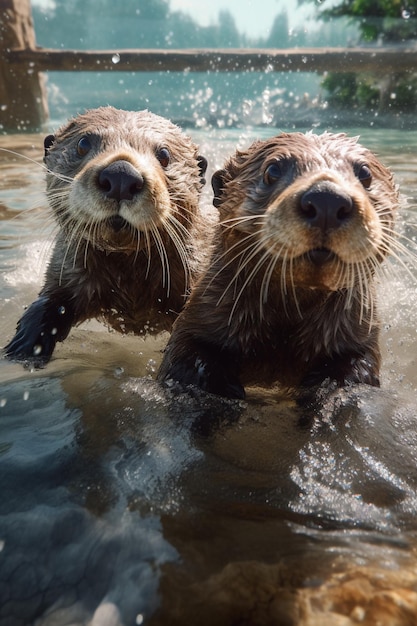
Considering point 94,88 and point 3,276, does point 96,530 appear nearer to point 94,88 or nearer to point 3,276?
point 3,276

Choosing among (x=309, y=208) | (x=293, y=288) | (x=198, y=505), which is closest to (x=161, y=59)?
(x=293, y=288)

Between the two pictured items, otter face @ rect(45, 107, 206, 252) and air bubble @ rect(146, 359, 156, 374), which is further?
air bubble @ rect(146, 359, 156, 374)

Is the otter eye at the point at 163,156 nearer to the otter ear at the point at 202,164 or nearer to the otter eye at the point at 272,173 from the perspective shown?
the otter ear at the point at 202,164

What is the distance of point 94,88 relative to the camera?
64.7 m

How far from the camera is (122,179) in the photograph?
2.87 metres

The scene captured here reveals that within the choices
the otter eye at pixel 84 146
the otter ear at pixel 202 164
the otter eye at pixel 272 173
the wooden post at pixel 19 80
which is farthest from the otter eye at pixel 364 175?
the wooden post at pixel 19 80

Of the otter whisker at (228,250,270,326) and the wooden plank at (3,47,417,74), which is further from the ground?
the wooden plank at (3,47,417,74)

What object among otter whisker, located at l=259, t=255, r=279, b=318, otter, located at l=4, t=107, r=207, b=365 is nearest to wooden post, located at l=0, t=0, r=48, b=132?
otter, located at l=4, t=107, r=207, b=365

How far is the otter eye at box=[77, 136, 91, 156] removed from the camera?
357 cm

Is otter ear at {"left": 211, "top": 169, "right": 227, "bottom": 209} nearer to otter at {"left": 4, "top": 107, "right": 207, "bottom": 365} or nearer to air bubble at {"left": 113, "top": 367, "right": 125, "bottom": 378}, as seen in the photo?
otter at {"left": 4, "top": 107, "right": 207, "bottom": 365}

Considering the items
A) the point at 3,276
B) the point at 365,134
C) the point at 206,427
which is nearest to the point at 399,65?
the point at 365,134

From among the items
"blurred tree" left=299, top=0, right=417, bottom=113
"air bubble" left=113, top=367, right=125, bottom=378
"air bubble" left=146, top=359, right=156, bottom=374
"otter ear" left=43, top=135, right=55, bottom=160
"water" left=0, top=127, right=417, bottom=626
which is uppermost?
"blurred tree" left=299, top=0, right=417, bottom=113

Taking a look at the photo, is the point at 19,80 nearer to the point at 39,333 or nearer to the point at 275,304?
the point at 39,333

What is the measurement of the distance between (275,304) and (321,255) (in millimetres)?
595
